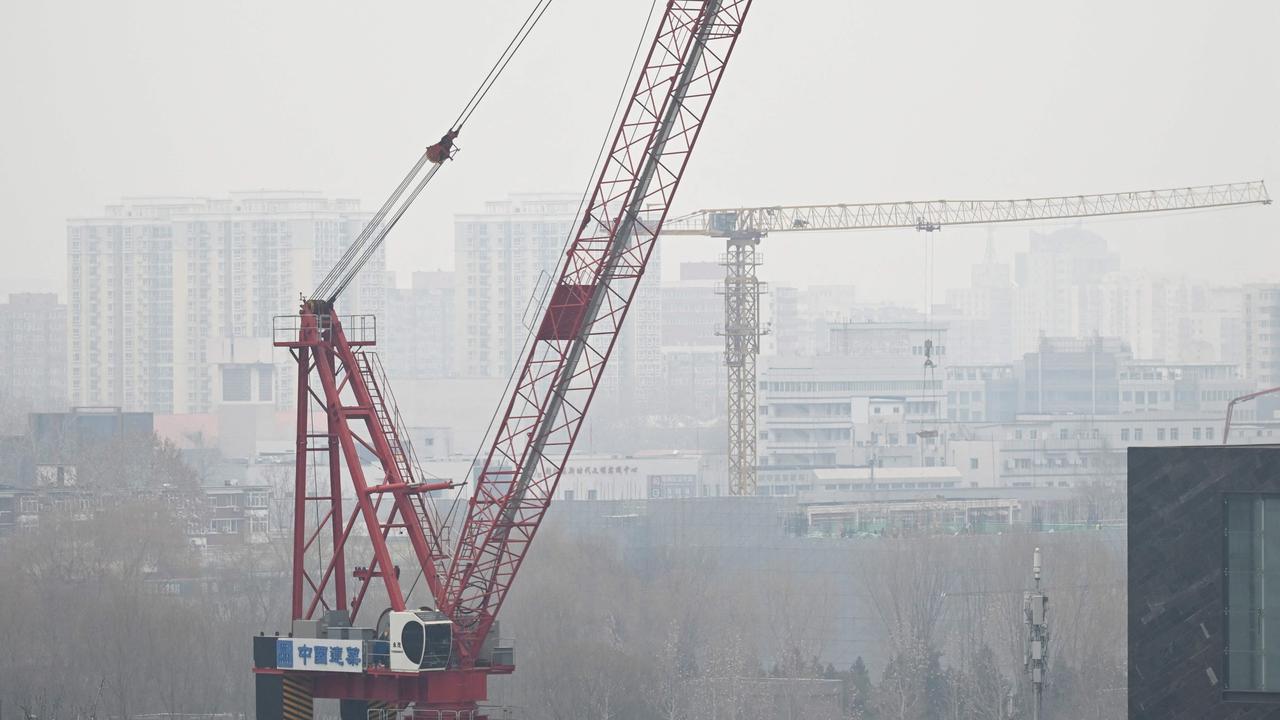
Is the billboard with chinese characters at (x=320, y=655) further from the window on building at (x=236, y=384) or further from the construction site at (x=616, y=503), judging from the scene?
the window on building at (x=236, y=384)

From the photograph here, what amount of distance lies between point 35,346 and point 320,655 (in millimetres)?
148654

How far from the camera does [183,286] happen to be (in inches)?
7648

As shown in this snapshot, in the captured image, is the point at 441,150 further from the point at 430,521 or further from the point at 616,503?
the point at 616,503

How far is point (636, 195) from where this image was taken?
52031mm

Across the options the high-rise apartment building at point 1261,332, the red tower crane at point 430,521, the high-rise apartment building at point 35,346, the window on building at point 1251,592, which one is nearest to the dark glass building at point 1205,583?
the window on building at point 1251,592

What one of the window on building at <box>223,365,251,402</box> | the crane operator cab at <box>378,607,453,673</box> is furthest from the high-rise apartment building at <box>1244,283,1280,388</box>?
the crane operator cab at <box>378,607,453,673</box>

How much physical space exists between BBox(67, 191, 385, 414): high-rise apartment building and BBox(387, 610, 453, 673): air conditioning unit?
134249 millimetres

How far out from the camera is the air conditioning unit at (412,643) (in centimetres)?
4969

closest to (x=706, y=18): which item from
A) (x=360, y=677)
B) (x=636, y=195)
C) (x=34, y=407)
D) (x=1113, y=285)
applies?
(x=636, y=195)

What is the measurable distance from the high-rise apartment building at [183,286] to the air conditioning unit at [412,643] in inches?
5285

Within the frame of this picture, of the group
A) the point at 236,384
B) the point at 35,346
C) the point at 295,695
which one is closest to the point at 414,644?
the point at 295,695

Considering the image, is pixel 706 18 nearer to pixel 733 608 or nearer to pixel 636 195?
pixel 636 195

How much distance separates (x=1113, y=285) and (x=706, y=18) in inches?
5849

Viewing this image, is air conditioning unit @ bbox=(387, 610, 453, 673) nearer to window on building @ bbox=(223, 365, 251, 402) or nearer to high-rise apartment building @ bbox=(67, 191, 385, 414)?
window on building @ bbox=(223, 365, 251, 402)
